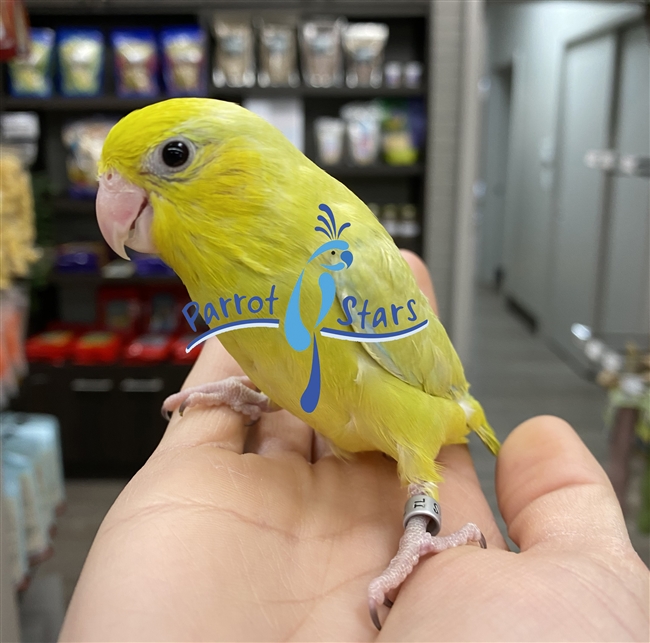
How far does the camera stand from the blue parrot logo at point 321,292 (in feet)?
2.55

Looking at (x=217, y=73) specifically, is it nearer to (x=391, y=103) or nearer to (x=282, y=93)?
(x=282, y=93)

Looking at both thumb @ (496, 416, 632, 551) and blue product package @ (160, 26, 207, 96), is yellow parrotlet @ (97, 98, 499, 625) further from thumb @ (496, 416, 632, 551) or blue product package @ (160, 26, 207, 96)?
blue product package @ (160, 26, 207, 96)

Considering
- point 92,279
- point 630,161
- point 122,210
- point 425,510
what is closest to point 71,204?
point 92,279

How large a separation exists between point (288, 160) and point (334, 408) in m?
0.36

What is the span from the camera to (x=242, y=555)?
2.62 ft

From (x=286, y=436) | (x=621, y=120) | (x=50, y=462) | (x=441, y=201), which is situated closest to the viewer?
(x=286, y=436)

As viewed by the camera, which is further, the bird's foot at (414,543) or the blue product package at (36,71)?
the blue product package at (36,71)

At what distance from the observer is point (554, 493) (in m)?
0.94

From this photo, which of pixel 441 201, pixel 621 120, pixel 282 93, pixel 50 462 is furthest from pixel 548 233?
pixel 50 462

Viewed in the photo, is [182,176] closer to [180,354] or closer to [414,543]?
[414,543]

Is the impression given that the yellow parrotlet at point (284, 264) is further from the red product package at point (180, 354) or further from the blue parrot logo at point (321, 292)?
the red product package at point (180, 354)

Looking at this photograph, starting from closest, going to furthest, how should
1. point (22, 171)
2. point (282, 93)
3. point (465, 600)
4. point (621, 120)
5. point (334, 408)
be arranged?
1. point (465, 600)
2. point (334, 408)
3. point (22, 171)
4. point (282, 93)
5. point (621, 120)

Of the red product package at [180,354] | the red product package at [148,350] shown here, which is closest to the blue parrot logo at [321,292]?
the red product package at [180,354]

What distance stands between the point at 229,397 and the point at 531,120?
194 inches
